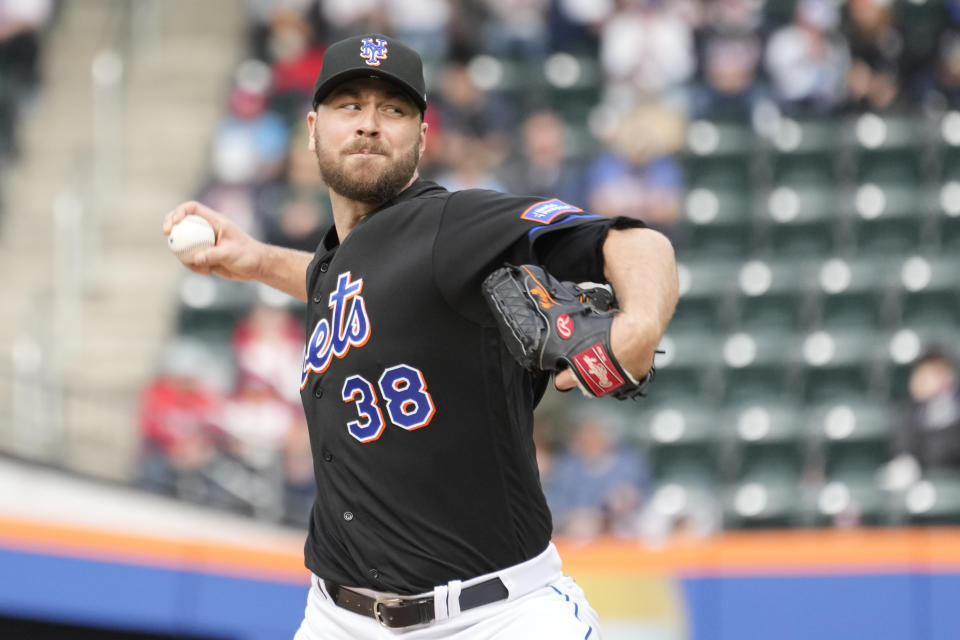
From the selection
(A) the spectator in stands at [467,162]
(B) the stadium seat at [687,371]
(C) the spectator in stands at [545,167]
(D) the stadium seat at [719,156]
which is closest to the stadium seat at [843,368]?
(B) the stadium seat at [687,371]

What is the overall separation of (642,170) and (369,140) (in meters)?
6.36

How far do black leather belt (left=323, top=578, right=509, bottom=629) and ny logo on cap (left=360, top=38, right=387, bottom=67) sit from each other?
114 cm

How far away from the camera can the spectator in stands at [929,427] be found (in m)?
7.19

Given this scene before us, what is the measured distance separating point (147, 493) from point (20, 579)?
205cm

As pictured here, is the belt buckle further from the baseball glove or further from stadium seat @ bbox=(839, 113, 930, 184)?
stadium seat @ bbox=(839, 113, 930, 184)

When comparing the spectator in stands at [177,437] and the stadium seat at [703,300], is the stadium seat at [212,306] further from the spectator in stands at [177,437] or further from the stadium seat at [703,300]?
the stadium seat at [703,300]

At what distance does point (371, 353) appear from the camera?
2.76 m

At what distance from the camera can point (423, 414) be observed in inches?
108

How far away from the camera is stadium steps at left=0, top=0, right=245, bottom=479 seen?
26.9 ft

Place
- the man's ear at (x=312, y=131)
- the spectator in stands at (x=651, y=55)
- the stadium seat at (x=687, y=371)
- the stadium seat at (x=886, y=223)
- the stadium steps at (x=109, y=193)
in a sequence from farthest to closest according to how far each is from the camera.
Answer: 1. the spectator in stands at (x=651, y=55)
2. the stadium seat at (x=886, y=223)
3. the stadium seat at (x=687, y=371)
4. the stadium steps at (x=109, y=193)
5. the man's ear at (x=312, y=131)

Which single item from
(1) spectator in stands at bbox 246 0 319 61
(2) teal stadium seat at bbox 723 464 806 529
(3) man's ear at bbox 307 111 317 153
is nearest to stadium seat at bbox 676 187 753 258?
(2) teal stadium seat at bbox 723 464 806 529

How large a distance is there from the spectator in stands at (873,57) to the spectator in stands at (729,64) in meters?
0.64

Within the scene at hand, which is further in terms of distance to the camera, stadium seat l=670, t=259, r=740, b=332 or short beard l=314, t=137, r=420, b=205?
stadium seat l=670, t=259, r=740, b=332

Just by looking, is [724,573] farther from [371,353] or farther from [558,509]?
[371,353]
